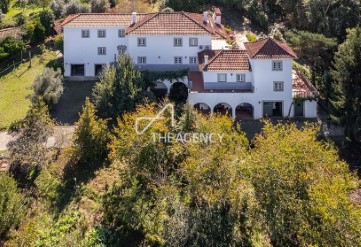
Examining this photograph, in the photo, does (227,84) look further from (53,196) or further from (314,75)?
(53,196)

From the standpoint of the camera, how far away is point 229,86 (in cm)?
4769

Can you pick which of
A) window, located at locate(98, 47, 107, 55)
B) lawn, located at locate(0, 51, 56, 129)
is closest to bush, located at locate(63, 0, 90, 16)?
lawn, located at locate(0, 51, 56, 129)

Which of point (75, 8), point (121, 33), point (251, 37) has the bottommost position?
point (121, 33)

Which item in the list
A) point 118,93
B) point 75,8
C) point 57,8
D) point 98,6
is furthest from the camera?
point 98,6

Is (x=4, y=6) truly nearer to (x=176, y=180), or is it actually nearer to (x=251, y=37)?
(x=251, y=37)

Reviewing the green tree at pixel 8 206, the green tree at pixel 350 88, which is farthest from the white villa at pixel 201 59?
the green tree at pixel 8 206

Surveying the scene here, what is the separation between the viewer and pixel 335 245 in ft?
82.9

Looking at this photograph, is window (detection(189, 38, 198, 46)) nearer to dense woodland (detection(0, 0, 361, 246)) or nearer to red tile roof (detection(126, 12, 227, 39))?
red tile roof (detection(126, 12, 227, 39))

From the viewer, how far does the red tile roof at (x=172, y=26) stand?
51.2 meters

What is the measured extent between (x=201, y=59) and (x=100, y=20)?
45.1ft

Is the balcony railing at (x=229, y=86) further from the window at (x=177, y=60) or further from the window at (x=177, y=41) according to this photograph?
the window at (x=177, y=41)

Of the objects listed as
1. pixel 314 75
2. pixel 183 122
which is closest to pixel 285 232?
pixel 183 122

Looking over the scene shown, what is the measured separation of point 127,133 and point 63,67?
24.4 m

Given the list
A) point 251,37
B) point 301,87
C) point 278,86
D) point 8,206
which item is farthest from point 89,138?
point 251,37
